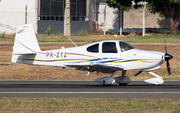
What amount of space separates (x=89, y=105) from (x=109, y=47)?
19.6 feet

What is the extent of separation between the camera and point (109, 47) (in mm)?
15539

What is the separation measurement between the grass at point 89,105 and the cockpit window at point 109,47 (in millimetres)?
4800

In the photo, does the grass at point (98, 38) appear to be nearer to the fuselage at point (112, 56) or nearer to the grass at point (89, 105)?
the fuselage at point (112, 56)

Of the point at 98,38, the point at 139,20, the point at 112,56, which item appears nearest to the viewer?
the point at 112,56

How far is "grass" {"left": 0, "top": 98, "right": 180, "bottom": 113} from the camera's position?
927 cm

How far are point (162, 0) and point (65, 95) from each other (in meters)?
37.2

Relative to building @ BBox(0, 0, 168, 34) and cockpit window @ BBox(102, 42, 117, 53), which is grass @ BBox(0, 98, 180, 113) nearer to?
cockpit window @ BBox(102, 42, 117, 53)

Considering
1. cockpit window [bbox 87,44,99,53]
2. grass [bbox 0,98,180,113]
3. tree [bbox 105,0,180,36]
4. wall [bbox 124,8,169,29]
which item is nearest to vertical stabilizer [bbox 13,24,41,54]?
cockpit window [bbox 87,44,99,53]

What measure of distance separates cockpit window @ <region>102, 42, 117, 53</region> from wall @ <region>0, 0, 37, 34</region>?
123ft

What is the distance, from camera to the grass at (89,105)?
30.4ft

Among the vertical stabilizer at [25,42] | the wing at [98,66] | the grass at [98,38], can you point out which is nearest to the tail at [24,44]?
the vertical stabilizer at [25,42]

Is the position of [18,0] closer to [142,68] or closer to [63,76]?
[63,76]

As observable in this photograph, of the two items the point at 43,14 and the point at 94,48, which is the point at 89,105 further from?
A: the point at 43,14

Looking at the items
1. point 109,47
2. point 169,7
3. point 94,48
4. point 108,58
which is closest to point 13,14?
point 169,7
